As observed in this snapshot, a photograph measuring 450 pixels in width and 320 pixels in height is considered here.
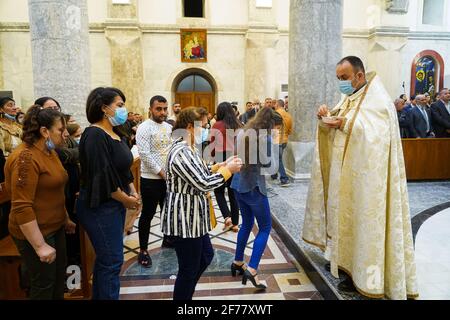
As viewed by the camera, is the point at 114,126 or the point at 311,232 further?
the point at 311,232

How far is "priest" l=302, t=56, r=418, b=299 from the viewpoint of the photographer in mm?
2574

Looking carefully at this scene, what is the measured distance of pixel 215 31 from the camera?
13.4 m

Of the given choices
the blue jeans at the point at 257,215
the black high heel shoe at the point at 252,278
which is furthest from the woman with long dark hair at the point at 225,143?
the black high heel shoe at the point at 252,278

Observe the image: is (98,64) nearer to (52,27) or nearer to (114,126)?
(52,27)

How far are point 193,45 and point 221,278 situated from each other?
11.3m

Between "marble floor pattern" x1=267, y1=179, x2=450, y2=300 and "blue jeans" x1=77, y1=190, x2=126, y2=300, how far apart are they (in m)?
1.70

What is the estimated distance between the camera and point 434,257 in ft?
11.4

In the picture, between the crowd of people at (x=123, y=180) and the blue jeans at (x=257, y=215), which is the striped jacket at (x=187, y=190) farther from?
the blue jeans at (x=257, y=215)

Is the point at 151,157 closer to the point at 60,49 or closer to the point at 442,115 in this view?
the point at 60,49

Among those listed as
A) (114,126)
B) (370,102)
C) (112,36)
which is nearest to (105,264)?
(114,126)

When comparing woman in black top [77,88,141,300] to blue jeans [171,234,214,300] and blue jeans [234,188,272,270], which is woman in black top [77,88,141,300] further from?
blue jeans [234,188,272,270]

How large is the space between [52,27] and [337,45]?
186 inches

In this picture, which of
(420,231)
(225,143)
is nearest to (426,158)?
(420,231)

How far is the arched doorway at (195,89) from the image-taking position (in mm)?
13969
